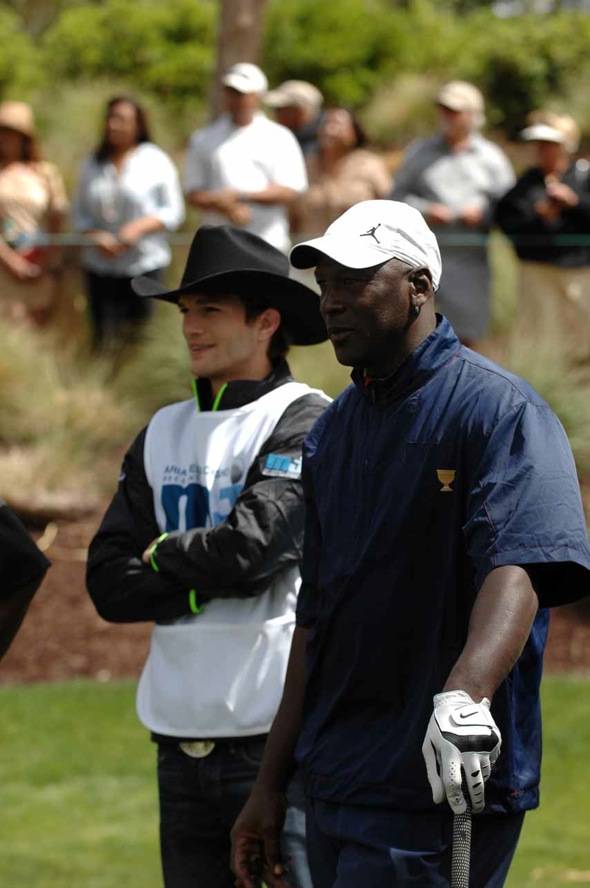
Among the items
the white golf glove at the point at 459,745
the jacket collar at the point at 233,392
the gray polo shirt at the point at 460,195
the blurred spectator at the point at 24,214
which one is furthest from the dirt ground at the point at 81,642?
the white golf glove at the point at 459,745

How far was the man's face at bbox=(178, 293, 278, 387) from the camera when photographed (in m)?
4.57

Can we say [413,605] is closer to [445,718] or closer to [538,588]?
[538,588]

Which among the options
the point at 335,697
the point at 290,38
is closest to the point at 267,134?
the point at 335,697

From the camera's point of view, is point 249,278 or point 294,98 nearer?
point 249,278

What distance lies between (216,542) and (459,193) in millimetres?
7398

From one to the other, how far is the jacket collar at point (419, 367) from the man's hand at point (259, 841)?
92 centimetres

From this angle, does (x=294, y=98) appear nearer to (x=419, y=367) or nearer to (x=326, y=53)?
(x=419, y=367)

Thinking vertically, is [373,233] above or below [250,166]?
above

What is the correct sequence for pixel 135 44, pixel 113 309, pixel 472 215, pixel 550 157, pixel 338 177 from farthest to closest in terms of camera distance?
1. pixel 135 44
2. pixel 113 309
3. pixel 338 177
4. pixel 472 215
5. pixel 550 157

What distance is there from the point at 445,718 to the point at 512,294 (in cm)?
1132

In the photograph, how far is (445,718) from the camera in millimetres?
3000

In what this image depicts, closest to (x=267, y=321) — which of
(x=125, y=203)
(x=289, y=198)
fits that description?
(x=289, y=198)

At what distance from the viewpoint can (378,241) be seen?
3.48 m

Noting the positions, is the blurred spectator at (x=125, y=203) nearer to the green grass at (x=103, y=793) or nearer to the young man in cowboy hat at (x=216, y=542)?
the green grass at (x=103, y=793)
